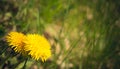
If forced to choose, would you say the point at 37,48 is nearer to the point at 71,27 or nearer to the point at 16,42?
the point at 16,42

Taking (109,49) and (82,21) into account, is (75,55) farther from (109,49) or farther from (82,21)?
(82,21)

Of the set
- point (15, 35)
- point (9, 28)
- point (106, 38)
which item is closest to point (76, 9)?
point (106, 38)

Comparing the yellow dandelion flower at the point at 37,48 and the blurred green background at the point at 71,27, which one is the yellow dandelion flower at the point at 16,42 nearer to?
the yellow dandelion flower at the point at 37,48

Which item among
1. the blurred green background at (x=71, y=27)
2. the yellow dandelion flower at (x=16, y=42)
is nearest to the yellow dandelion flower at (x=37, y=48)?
the yellow dandelion flower at (x=16, y=42)

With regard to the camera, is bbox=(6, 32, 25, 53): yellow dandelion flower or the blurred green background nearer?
bbox=(6, 32, 25, 53): yellow dandelion flower

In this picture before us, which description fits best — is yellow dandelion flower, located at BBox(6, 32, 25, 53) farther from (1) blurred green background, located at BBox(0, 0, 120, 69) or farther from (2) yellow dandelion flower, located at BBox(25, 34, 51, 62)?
(1) blurred green background, located at BBox(0, 0, 120, 69)

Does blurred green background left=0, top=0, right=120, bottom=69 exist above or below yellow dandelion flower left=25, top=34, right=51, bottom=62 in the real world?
below

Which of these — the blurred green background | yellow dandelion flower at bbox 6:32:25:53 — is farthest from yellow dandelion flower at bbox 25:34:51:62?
the blurred green background
